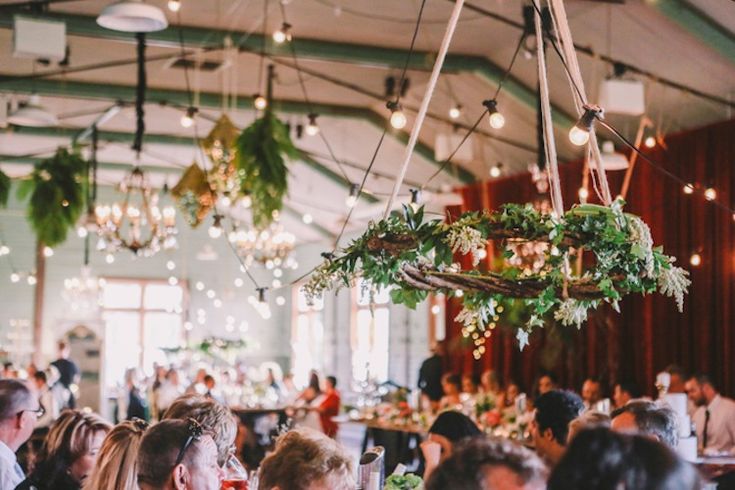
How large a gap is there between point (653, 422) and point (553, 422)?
71cm

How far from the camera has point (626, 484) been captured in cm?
139

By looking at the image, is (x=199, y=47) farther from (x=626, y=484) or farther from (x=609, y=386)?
(x=626, y=484)

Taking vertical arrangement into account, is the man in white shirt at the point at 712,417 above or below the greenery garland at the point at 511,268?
below

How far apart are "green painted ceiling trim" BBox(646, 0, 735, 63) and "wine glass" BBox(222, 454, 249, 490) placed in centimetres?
577

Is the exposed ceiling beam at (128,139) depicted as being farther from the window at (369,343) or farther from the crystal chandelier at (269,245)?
the window at (369,343)

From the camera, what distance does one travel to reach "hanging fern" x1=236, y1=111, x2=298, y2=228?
772cm

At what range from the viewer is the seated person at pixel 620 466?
1395 mm

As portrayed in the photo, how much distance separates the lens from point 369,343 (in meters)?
19.5

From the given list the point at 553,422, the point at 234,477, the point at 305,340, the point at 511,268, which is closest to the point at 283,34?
the point at 553,422

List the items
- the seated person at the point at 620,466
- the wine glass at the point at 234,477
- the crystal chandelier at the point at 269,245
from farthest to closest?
the crystal chandelier at the point at 269,245, the wine glass at the point at 234,477, the seated person at the point at 620,466

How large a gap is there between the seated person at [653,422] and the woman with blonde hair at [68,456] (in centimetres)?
205

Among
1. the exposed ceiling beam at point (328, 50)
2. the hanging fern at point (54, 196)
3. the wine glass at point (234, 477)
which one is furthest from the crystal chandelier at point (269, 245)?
the wine glass at point (234, 477)

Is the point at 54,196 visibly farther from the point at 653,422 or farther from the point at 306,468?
the point at 306,468

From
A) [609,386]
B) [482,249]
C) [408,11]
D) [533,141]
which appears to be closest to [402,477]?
[482,249]
